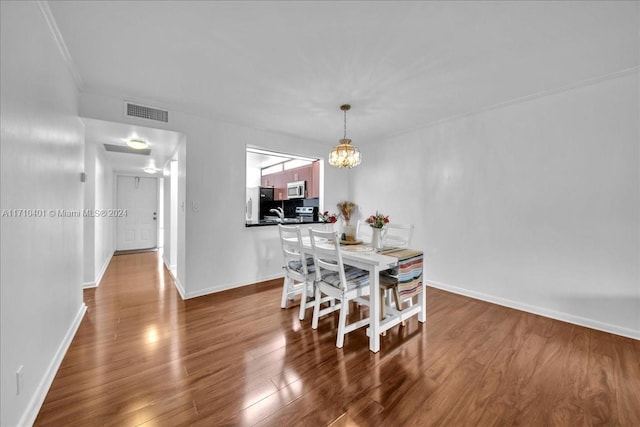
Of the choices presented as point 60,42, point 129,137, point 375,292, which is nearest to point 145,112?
point 129,137

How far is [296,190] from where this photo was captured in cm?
562

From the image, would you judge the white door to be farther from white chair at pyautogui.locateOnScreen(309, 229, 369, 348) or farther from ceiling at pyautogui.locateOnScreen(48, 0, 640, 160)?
white chair at pyautogui.locateOnScreen(309, 229, 369, 348)

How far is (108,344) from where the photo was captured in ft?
6.97

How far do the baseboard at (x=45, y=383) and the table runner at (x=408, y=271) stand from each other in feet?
8.19

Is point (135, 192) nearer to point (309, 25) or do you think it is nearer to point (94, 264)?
point (94, 264)

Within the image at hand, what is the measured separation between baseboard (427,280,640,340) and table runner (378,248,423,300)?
1269 mm

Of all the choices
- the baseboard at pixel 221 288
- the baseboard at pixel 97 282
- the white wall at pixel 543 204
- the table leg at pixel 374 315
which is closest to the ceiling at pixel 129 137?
the baseboard at pixel 97 282

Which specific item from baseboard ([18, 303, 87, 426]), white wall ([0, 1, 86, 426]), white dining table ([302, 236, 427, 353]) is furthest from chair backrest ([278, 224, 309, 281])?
baseboard ([18, 303, 87, 426])

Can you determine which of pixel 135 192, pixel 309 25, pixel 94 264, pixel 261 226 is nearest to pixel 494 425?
pixel 309 25

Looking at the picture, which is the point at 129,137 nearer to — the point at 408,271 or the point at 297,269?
the point at 297,269

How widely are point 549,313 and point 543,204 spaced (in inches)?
46.0

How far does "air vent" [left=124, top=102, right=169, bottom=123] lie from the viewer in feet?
9.04

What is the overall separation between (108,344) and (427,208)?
397 cm

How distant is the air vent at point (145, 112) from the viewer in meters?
2.76
